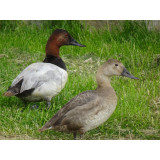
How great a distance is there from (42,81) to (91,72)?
1893 millimetres

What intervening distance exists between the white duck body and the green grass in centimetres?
14

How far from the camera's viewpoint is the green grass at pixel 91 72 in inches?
179

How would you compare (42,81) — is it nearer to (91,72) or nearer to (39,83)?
(39,83)

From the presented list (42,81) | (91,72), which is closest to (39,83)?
(42,81)

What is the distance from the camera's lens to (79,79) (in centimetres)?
589

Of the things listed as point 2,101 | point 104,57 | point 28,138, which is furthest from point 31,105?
point 104,57

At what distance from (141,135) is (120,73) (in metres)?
0.72

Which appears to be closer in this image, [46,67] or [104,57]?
[46,67]

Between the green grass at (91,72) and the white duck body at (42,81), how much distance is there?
141 mm

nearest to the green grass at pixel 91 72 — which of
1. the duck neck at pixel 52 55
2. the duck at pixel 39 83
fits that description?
the duck at pixel 39 83

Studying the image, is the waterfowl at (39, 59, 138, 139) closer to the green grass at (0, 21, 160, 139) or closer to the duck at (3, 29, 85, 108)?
the green grass at (0, 21, 160, 139)

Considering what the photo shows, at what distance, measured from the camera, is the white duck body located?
4.90 m

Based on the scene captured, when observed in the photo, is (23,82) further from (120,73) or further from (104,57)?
(104,57)

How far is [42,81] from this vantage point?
493cm
